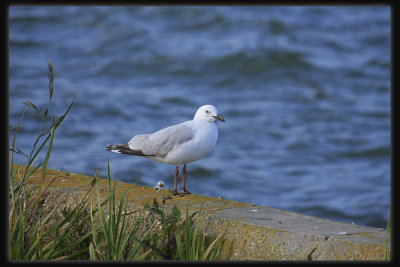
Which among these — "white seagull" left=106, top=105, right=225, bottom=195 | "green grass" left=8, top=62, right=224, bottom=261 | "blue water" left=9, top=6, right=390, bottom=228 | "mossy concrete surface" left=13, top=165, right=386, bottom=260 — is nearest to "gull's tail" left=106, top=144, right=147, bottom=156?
"white seagull" left=106, top=105, right=225, bottom=195

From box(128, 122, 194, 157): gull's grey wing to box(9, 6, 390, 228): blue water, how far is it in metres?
4.09

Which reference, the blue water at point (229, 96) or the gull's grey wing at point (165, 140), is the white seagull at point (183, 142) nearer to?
the gull's grey wing at point (165, 140)

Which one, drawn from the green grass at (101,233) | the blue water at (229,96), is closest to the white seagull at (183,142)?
the green grass at (101,233)

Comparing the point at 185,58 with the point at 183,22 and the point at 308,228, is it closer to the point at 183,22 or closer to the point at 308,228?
the point at 183,22

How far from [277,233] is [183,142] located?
115 cm

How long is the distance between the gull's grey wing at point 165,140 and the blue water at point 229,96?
4086mm

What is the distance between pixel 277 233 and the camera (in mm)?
3527

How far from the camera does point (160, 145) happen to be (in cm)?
448

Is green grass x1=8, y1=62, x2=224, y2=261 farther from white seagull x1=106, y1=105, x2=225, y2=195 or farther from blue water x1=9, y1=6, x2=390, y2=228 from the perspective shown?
blue water x1=9, y1=6, x2=390, y2=228

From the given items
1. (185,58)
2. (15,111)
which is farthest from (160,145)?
(185,58)

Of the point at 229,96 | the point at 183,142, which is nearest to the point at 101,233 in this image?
the point at 183,142

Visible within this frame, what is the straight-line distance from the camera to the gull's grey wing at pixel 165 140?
174 inches

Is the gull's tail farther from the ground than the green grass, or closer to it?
A: farther from the ground

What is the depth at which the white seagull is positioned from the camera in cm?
439
